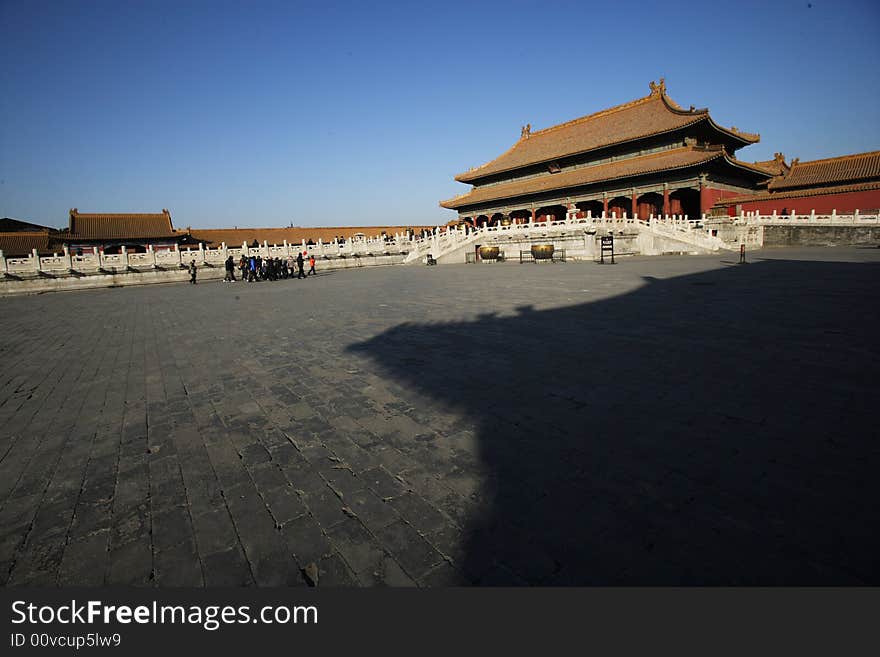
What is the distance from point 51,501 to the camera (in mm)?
2492

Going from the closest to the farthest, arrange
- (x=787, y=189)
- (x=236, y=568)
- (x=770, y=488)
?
1. (x=236, y=568)
2. (x=770, y=488)
3. (x=787, y=189)

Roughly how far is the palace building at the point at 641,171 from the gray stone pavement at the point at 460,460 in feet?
78.0

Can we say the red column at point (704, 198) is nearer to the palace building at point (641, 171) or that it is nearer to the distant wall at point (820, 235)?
the palace building at point (641, 171)

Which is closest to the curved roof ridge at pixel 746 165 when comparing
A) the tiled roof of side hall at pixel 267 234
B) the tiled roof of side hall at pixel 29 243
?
the tiled roof of side hall at pixel 267 234

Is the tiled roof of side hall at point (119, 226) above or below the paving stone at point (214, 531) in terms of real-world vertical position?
above

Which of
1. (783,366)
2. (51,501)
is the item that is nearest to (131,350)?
(51,501)

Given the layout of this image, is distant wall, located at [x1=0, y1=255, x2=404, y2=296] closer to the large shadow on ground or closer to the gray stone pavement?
the gray stone pavement

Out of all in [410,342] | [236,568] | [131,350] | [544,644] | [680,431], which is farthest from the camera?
→ [131,350]

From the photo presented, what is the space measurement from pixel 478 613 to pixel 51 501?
2509mm

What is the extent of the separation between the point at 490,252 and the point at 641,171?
11.9 m

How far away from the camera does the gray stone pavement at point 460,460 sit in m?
1.87

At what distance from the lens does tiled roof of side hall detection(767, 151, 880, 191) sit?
97.8 feet

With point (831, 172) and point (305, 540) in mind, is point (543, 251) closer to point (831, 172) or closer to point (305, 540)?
point (305, 540)

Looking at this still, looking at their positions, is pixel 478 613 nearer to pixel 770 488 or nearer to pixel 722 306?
pixel 770 488
